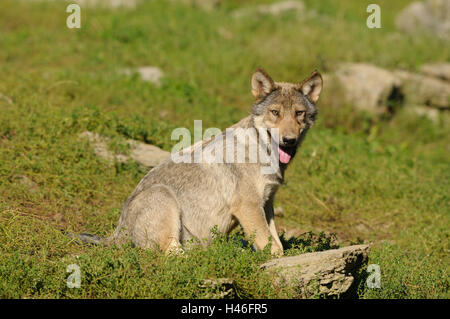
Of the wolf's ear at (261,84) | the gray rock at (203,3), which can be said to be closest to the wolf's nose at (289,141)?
the wolf's ear at (261,84)

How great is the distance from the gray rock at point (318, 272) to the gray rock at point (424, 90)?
1005 centimetres

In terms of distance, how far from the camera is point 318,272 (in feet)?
19.4

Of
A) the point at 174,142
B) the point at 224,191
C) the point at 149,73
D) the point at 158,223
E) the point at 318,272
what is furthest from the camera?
the point at 149,73

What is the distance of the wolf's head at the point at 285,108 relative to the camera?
6922mm

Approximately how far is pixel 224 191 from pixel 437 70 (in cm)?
1092

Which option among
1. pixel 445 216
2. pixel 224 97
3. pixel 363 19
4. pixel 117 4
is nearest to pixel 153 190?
pixel 445 216

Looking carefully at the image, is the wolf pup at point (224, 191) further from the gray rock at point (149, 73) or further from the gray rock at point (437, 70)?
the gray rock at point (437, 70)

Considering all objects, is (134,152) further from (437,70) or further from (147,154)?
(437,70)

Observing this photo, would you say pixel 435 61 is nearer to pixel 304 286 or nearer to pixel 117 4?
pixel 117 4

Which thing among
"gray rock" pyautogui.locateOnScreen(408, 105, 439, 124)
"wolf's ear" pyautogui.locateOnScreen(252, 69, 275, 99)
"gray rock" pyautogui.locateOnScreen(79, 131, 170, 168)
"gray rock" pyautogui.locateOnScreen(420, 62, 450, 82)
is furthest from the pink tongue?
"gray rock" pyautogui.locateOnScreen(420, 62, 450, 82)

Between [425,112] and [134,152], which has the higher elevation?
[425,112]

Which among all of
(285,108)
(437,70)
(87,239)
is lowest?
(87,239)

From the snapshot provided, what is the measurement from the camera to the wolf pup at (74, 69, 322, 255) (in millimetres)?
6816

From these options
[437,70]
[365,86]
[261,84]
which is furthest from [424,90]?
[261,84]
